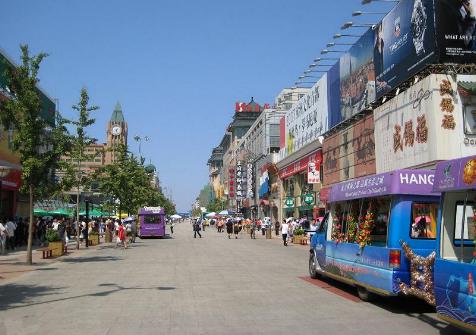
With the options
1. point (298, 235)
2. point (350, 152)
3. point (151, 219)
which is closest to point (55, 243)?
point (298, 235)

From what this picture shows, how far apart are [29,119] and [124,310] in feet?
43.8

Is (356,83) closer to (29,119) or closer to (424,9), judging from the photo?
(424,9)

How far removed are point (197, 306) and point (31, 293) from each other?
4670 millimetres

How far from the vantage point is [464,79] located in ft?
80.7

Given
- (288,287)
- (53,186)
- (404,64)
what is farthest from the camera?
(404,64)

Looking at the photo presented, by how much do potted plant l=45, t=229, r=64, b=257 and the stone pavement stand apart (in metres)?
7.71

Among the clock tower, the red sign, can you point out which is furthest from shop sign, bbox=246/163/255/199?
the clock tower

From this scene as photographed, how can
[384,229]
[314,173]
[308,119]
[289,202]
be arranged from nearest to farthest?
[384,229] < [314,173] < [308,119] < [289,202]

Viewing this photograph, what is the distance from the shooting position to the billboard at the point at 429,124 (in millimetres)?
24141

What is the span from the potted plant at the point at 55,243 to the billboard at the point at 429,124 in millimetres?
17306

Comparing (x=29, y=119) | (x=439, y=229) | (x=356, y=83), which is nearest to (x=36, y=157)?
(x=29, y=119)

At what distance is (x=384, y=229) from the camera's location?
1111cm

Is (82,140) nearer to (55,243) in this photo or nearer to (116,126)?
(55,243)

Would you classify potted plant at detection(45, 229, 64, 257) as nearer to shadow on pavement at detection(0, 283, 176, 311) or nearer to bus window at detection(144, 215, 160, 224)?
shadow on pavement at detection(0, 283, 176, 311)
